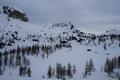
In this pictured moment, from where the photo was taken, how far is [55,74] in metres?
170

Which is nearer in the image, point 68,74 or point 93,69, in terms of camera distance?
point 68,74

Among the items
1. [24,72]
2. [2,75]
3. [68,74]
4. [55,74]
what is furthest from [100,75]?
[2,75]

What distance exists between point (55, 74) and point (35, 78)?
18253 millimetres

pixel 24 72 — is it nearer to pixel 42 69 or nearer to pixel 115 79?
pixel 42 69

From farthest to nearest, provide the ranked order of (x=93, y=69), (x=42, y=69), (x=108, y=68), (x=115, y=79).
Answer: (x=42, y=69) < (x=93, y=69) < (x=108, y=68) < (x=115, y=79)

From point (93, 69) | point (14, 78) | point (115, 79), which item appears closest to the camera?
point (115, 79)

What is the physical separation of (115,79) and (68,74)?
116 feet

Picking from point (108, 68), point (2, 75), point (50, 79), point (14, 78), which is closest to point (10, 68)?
point (2, 75)

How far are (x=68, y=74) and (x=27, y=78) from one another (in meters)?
30.7

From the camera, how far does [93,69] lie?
17962cm

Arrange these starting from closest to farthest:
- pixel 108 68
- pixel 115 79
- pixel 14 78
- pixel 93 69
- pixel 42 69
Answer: pixel 115 79 → pixel 14 78 → pixel 108 68 → pixel 93 69 → pixel 42 69

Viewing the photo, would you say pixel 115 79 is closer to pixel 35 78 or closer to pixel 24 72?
pixel 35 78

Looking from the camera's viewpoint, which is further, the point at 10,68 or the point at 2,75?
the point at 10,68

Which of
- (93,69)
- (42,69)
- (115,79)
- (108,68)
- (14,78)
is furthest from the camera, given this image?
(42,69)
